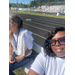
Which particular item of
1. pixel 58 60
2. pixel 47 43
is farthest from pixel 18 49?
pixel 58 60

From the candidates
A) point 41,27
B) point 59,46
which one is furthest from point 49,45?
point 41,27

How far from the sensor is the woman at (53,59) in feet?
2.76

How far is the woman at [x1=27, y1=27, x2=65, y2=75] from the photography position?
2.76 feet

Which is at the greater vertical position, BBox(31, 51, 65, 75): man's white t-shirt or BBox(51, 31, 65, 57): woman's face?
BBox(51, 31, 65, 57): woman's face

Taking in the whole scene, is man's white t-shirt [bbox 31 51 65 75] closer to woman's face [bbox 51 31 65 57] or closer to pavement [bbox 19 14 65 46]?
woman's face [bbox 51 31 65 57]

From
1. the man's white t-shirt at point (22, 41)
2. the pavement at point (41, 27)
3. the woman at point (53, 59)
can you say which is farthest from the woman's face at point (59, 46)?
the pavement at point (41, 27)

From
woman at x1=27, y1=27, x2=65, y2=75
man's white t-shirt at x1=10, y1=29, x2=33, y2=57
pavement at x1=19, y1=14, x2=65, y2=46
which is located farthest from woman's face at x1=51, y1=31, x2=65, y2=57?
pavement at x1=19, y1=14, x2=65, y2=46

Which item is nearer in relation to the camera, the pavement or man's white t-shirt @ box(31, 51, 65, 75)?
man's white t-shirt @ box(31, 51, 65, 75)

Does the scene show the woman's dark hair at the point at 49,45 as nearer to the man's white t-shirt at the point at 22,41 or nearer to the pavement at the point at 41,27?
the man's white t-shirt at the point at 22,41

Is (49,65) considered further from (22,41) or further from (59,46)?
(22,41)
